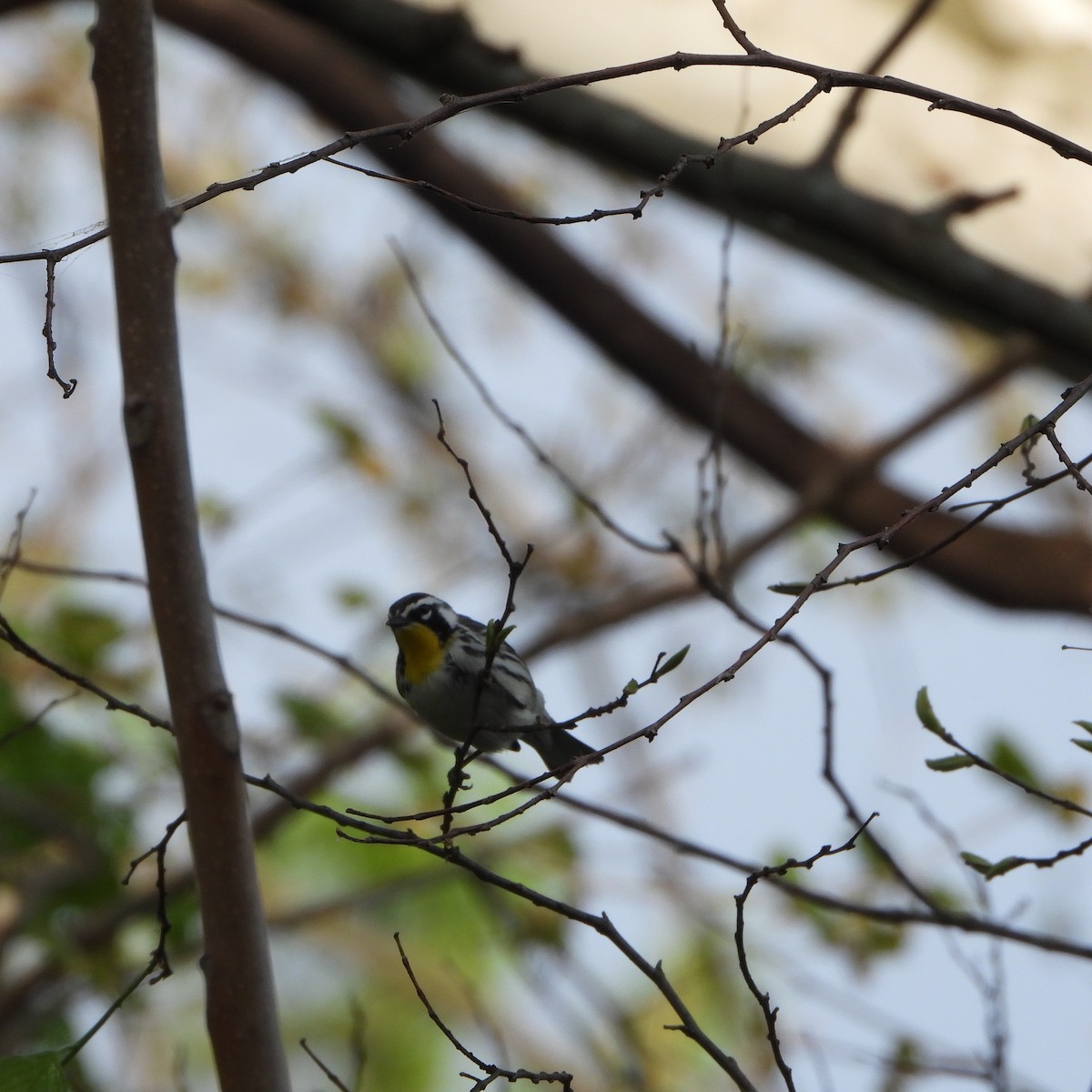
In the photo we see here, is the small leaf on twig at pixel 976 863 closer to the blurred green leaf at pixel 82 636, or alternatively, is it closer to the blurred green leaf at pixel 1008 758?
the blurred green leaf at pixel 1008 758

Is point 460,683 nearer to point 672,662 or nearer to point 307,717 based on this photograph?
point 672,662

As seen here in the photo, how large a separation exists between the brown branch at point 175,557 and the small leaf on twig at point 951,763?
97 cm

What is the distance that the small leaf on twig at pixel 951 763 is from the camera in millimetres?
1939

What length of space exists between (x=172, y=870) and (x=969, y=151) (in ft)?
10.6

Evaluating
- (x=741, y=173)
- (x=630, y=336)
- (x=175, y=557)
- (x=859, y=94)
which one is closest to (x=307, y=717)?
(x=630, y=336)

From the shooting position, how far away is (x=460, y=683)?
2717 millimetres

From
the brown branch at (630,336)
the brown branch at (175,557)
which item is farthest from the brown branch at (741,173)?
the brown branch at (175,557)

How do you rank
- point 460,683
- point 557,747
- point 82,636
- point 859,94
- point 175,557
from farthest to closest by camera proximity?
point 82,636
point 859,94
point 557,747
point 460,683
point 175,557

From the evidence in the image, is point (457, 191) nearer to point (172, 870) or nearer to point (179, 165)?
point (172, 870)

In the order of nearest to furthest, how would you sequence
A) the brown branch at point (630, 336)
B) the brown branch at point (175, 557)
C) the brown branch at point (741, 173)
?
the brown branch at point (175, 557), the brown branch at point (741, 173), the brown branch at point (630, 336)

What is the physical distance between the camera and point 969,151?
13.1 ft

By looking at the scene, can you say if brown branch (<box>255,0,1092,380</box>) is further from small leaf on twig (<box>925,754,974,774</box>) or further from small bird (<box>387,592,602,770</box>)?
small leaf on twig (<box>925,754,974,774</box>)

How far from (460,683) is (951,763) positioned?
1077 millimetres

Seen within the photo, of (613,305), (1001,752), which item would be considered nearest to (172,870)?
(613,305)
